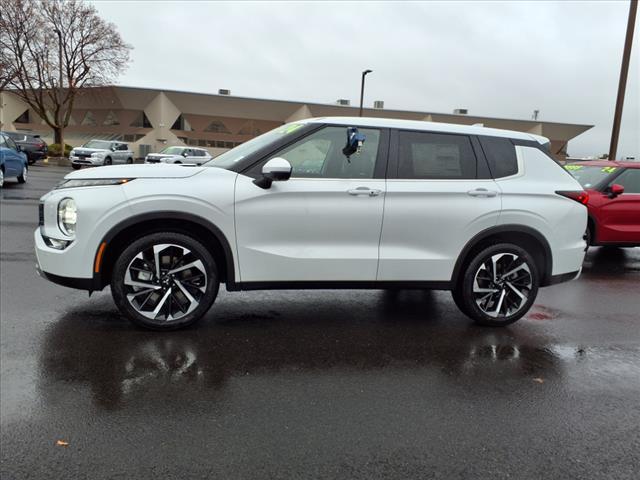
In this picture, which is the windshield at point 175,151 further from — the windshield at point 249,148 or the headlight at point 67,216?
the headlight at point 67,216

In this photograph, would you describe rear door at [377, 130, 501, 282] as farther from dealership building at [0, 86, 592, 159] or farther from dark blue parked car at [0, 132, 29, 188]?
dealership building at [0, 86, 592, 159]

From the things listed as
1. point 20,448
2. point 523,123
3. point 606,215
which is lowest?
point 20,448

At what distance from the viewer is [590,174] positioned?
9.16m

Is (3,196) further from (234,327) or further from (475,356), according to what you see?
(475,356)

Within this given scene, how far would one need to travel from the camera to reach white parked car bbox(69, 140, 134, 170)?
28614mm

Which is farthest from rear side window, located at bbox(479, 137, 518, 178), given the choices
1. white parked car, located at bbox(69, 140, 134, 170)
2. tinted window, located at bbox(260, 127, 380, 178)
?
white parked car, located at bbox(69, 140, 134, 170)

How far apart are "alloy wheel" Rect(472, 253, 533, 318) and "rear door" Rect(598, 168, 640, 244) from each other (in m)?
4.73

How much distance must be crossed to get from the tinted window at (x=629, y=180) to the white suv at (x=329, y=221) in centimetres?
466

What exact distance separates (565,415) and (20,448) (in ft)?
10.3

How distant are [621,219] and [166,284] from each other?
25.6 ft

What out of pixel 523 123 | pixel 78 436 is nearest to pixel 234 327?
pixel 78 436

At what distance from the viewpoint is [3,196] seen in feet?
43.1

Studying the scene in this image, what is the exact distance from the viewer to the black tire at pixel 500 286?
186 inches

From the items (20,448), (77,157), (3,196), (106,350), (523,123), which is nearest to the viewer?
(20,448)
